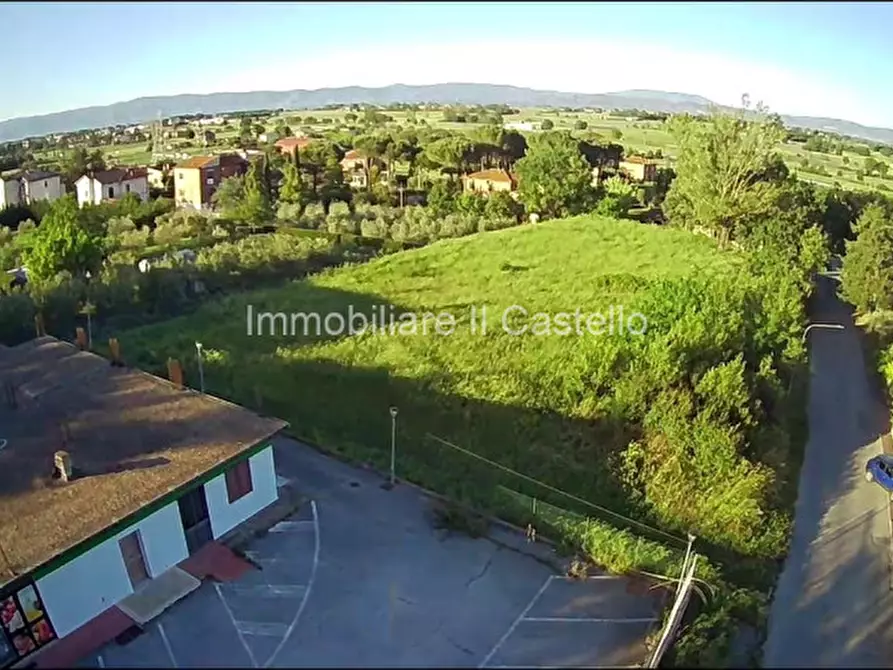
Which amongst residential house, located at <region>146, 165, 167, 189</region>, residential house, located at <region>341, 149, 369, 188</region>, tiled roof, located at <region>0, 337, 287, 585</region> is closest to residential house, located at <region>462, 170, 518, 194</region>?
residential house, located at <region>341, 149, 369, 188</region>

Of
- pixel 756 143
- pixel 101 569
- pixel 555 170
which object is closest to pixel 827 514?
pixel 101 569

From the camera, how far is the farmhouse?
8219 millimetres

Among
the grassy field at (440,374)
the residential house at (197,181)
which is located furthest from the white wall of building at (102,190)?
the grassy field at (440,374)

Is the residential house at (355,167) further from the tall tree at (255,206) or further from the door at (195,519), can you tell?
the door at (195,519)

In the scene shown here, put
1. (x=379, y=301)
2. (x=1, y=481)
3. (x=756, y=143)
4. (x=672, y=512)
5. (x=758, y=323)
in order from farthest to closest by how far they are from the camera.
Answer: (x=756, y=143) → (x=379, y=301) → (x=758, y=323) → (x=672, y=512) → (x=1, y=481)

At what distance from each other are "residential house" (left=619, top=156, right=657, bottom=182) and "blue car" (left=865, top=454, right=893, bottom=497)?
33688 millimetres

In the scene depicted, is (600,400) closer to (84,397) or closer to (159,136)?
(84,397)

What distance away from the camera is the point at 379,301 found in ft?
70.6

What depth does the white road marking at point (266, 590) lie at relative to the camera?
30.0 feet

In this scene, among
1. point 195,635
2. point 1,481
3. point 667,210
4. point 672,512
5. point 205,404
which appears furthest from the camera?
point 667,210

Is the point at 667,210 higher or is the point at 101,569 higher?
the point at 667,210

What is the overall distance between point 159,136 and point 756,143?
1282 inches

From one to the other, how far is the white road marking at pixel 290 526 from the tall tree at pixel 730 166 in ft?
73.4

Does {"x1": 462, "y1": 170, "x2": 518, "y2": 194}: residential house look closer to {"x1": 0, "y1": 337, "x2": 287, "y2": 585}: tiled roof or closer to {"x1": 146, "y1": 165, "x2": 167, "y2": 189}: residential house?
{"x1": 146, "y1": 165, "x2": 167, "y2": 189}: residential house
